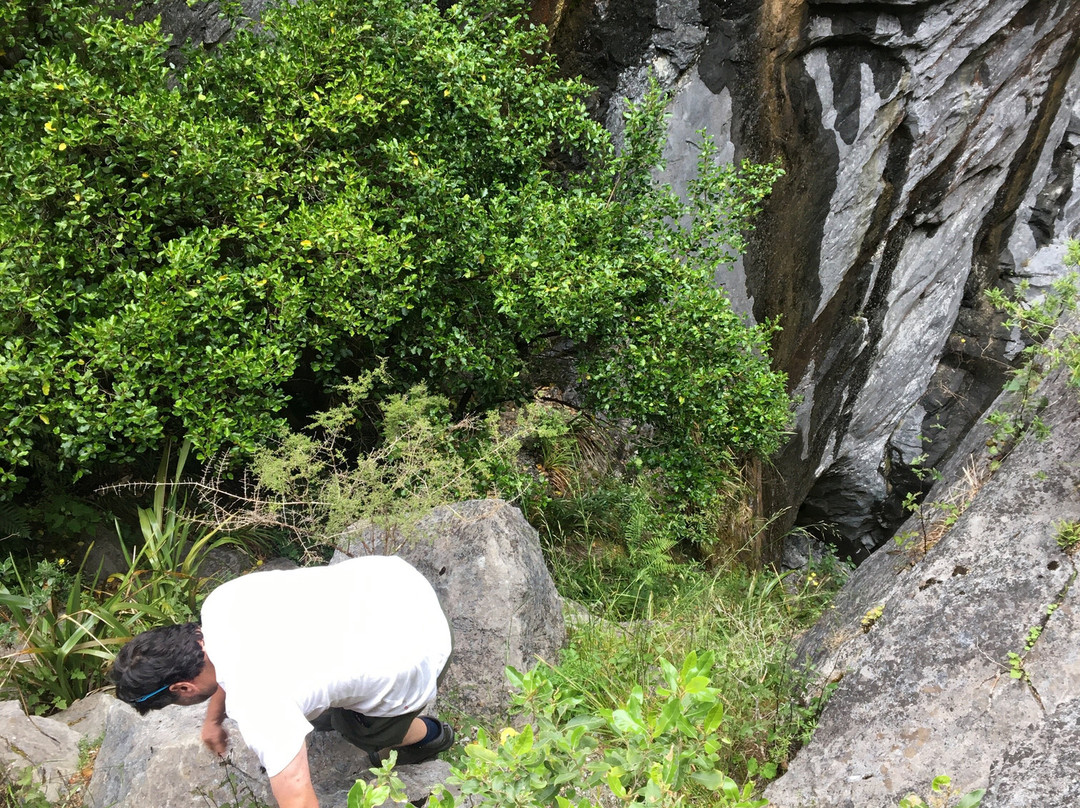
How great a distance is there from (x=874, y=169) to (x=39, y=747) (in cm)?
695

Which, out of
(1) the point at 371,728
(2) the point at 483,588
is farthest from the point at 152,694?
(2) the point at 483,588

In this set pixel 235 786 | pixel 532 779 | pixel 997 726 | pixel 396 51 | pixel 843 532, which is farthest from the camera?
pixel 843 532

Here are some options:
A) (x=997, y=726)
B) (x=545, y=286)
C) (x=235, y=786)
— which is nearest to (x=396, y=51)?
(x=545, y=286)

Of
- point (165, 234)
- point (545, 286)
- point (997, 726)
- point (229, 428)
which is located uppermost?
point (545, 286)

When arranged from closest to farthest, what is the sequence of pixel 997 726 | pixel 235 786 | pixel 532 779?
1. pixel 532 779
2. pixel 997 726
3. pixel 235 786

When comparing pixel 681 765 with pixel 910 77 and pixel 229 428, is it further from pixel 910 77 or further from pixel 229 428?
pixel 910 77

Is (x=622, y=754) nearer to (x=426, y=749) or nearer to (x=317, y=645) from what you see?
(x=317, y=645)

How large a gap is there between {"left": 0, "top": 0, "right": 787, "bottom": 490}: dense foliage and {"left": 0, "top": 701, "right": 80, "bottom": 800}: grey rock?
1.09m

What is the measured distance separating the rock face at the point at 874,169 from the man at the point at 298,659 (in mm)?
4585

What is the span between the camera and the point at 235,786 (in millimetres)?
2996

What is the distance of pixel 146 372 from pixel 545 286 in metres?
2.11

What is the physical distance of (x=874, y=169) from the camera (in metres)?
6.65

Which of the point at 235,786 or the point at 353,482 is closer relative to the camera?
the point at 235,786

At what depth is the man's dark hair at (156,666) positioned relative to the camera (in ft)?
A: 8.02
